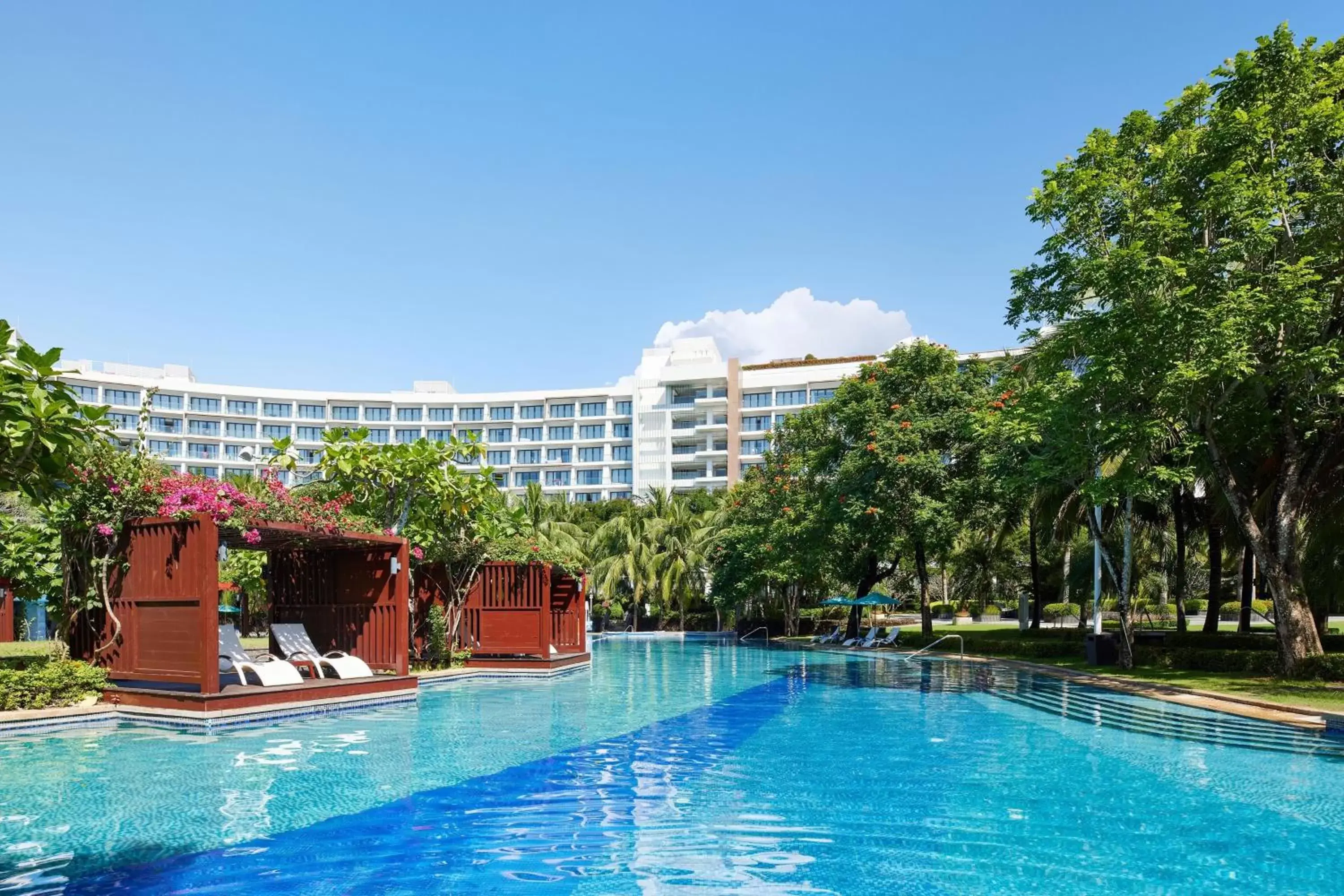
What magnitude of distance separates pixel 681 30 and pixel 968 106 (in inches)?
282

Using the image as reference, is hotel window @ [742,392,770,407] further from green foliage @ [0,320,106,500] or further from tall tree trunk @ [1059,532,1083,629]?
green foliage @ [0,320,106,500]

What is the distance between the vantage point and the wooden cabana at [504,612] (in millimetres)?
23109

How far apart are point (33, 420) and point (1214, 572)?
29.3 m

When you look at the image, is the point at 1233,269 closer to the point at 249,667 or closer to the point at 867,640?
the point at 249,667

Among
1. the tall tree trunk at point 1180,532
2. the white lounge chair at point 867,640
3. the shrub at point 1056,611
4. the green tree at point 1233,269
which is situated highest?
the green tree at point 1233,269

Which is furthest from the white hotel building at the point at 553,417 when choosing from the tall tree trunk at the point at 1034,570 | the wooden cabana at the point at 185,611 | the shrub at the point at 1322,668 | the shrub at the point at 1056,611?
the wooden cabana at the point at 185,611

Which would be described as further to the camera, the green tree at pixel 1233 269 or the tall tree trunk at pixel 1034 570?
the tall tree trunk at pixel 1034 570

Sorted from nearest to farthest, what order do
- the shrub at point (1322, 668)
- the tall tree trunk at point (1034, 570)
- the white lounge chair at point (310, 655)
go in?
the white lounge chair at point (310, 655), the shrub at point (1322, 668), the tall tree trunk at point (1034, 570)

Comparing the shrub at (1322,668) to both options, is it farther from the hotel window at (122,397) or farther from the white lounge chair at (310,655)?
the hotel window at (122,397)

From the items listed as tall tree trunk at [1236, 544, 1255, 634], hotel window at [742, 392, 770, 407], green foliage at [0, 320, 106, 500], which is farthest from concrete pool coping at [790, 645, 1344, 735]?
hotel window at [742, 392, 770, 407]

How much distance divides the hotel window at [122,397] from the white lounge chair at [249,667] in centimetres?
9222

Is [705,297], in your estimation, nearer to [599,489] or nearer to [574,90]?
[574,90]

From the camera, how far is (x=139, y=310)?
2381cm

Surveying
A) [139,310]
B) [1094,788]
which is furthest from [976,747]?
[139,310]
